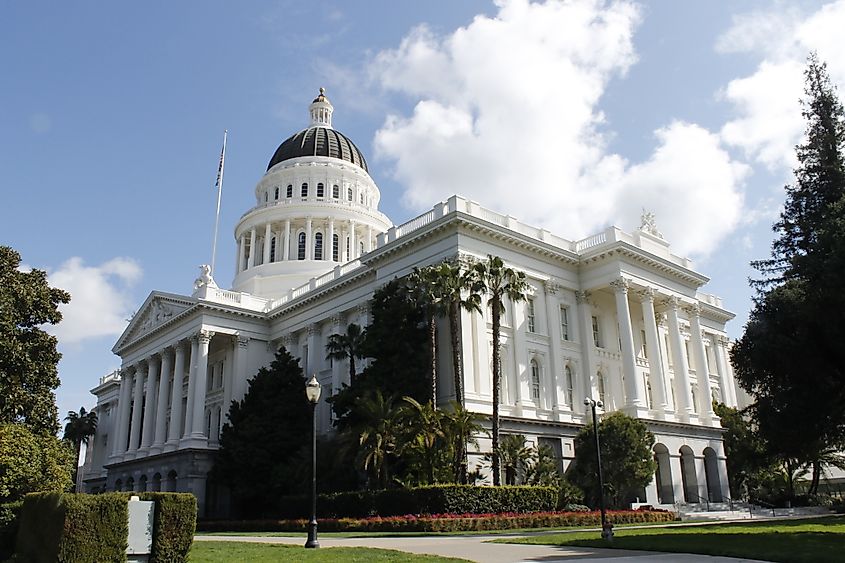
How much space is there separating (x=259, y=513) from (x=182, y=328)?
1762 centimetres

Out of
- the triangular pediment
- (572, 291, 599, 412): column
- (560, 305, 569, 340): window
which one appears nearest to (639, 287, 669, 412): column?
(572, 291, 599, 412): column

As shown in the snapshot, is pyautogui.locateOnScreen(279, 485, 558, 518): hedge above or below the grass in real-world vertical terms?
above

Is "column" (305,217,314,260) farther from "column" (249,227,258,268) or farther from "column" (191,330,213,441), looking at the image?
"column" (191,330,213,441)

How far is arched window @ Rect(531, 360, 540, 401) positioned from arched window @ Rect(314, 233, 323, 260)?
32869 mm

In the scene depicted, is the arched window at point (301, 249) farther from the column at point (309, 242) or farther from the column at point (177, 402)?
the column at point (177, 402)

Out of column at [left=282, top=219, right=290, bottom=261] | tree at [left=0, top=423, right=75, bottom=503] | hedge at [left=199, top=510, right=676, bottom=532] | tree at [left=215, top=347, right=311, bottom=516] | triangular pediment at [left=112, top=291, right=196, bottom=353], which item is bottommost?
hedge at [left=199, top=510, right=676, bottom=532]

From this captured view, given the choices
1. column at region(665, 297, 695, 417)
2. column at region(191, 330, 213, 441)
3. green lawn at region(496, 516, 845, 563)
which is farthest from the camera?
column at region(191, 330, 213, 441)

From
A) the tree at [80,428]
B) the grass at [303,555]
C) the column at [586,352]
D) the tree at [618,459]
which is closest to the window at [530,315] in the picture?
the column at [586,352]

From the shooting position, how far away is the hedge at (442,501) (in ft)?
105

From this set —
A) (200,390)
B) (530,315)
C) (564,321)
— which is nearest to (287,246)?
(200,390)

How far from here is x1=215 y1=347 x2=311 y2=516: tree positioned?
156 feet

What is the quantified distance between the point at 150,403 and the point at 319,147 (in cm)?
3291

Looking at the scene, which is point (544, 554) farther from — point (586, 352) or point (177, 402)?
point (177, 402)

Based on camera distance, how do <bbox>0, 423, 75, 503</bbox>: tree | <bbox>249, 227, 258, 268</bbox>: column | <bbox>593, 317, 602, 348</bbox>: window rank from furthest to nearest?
<bbox>249, 227, 258, 268</bbox>: column
<bbox>593, 317, 602, 348</bbox>: window
<bbox>0, 423, 75, 503</bbox>: tree
